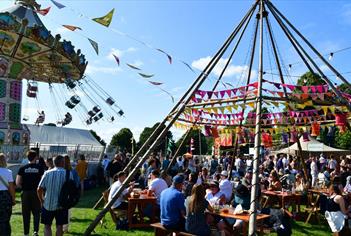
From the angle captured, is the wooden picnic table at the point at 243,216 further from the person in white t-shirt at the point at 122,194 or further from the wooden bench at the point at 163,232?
the person in white t-shirt at the point at 122,194

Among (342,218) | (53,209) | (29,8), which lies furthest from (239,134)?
(29,8)

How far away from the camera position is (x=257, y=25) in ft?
38.4

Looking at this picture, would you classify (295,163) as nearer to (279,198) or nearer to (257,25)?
(279,198)

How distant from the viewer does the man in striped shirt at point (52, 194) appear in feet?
22.5

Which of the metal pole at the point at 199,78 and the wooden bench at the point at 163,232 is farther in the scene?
the metal pole at the point at 199,78

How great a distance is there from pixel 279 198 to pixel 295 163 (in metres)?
7.21

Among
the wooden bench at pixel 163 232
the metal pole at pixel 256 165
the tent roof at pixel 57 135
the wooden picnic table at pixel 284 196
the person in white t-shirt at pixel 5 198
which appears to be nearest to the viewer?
the person in white t-shirt at pixel 5 198

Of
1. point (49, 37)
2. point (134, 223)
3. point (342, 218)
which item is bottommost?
point (134, 223)

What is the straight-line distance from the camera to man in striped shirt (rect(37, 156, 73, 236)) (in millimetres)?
6855

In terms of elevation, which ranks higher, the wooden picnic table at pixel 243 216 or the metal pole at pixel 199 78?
the metal pole at pixel 199 78

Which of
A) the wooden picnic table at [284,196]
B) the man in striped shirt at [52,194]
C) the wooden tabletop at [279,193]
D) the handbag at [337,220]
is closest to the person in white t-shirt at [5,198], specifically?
the man in striped shirt at [52,194]

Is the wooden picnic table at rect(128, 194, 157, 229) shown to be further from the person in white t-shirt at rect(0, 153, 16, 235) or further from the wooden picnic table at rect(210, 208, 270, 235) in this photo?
the person in white t-shirt at rect(0, 153, 16, 235)

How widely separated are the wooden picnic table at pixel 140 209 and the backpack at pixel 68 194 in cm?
249

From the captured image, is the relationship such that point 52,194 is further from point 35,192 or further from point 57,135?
point 57,135
